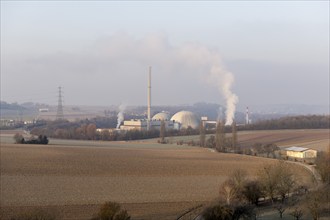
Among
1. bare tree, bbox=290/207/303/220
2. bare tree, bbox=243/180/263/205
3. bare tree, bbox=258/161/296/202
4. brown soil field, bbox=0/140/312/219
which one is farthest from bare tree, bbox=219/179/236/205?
bare tree, bbox=290/207/303/220

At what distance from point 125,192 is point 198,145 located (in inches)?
1519

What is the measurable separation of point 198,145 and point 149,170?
95.2 feet

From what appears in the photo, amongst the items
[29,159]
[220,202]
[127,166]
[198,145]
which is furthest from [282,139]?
[220,202]

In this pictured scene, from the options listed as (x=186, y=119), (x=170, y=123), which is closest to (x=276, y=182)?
(x=170, y=123)

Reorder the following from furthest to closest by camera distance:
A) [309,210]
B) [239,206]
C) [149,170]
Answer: [149,170] < [309,210] < [239,206]

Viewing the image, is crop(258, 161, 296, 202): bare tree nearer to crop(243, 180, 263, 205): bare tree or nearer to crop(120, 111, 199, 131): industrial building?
crop(243, 180, 263, 205): bare tree

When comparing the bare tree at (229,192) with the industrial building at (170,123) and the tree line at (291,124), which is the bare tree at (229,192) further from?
the industrial building at (170,123)

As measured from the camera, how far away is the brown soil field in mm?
21266

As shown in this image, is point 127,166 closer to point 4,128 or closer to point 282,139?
point 282,139

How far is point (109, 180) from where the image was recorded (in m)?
29.2

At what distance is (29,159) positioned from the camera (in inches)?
1479

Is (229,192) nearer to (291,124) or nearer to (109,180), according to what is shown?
(109,180)

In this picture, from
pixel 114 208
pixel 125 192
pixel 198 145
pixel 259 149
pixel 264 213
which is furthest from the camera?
pixel 198 145

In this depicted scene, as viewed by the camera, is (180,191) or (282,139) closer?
(180,191)
